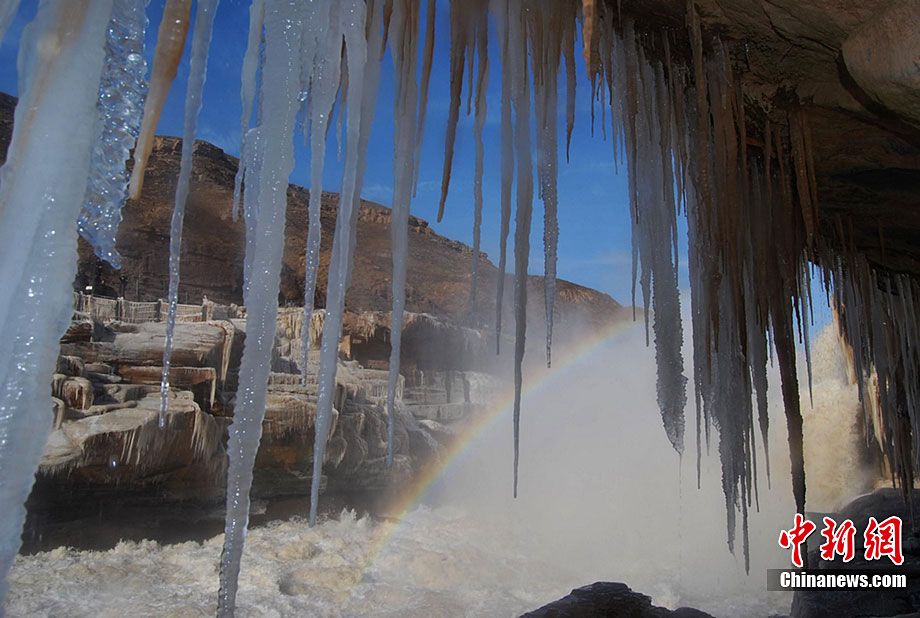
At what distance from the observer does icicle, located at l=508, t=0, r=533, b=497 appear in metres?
2.53

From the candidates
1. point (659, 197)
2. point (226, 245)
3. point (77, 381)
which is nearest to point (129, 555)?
point (77, 381)

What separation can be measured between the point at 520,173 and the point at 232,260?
25049 mm

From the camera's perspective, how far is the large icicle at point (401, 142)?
2.34 meters

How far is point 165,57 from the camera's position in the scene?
4.92ft

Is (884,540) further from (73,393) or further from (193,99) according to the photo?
(73,393)

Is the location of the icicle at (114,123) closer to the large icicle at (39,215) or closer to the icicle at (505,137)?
the large icicle at (39,215)

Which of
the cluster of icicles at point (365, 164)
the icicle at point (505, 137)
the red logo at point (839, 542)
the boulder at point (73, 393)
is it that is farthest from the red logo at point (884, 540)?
the boulder at point (73, 393)

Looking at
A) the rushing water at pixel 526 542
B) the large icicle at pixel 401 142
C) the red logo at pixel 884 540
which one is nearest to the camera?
the large icicle at pixel 401 142

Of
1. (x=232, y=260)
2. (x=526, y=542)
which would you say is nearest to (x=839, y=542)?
(x=526, y=542)

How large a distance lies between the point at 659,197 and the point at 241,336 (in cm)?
1306

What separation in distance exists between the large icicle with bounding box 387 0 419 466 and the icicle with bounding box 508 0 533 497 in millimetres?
460

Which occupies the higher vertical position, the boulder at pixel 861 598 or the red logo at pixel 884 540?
the red logo at pixel 884 540

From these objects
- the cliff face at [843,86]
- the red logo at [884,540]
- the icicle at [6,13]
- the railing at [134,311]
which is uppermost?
the railing at [134,311]

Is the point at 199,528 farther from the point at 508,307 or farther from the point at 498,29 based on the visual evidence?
the point at 508,307
